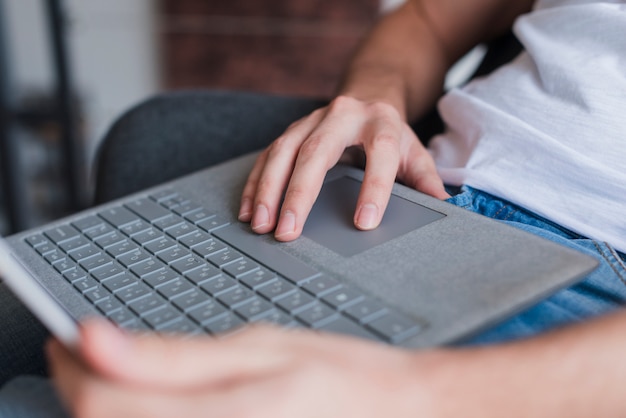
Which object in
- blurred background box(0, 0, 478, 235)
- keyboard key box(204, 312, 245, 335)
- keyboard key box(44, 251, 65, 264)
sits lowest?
blurred background box(0, 0, 478, 235)

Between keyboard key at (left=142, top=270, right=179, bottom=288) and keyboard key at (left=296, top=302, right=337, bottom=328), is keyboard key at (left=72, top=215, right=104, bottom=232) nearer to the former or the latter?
keyboard key at (left=142, top=270, right=179, bottom=288)

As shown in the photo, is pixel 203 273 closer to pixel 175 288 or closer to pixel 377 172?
pixel 175 288

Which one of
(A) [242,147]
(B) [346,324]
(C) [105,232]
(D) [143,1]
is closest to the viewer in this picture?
(B) [346,324]

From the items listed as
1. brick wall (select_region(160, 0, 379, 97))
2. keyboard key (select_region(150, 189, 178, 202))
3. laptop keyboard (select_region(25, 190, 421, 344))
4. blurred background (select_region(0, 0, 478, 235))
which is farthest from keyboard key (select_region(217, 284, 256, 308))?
brick wall (select_region(160, 0, 379, 97))

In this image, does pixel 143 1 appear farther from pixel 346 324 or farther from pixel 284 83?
pixel 346 324

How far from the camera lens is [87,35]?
7.34 ft

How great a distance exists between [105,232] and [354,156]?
0.27 meters

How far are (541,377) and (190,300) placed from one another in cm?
24

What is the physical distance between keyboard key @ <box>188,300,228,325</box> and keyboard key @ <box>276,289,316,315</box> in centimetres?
4

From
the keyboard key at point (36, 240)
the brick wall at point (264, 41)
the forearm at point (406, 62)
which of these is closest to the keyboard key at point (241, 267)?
the keyboard key at point (36, 240)

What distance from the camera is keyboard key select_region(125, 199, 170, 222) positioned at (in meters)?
0.63

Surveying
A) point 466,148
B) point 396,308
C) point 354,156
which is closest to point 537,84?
point 466,148

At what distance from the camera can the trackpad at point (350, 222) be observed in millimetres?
532

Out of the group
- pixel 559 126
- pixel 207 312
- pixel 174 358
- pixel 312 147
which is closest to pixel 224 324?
pixel 207 312
